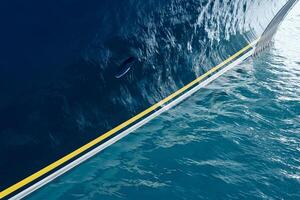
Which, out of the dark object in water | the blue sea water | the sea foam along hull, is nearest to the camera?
the sea foam along hull

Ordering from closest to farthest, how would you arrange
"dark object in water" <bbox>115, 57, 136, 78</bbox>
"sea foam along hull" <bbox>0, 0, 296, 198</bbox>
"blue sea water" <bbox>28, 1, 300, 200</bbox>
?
1. "sea foam along hull" <bbox>0, 0, 296, 198</bbox>
2. "blue sea water" <bbox>28, 1, 300, 200</bbox>
3. "dark object in water" <bbox>115, 57, 136, 78</bbox>

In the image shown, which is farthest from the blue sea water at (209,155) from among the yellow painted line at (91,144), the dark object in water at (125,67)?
→ the dark object in water at (125,67)

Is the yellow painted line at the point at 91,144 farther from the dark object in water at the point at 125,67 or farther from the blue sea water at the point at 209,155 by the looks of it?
the dark object in water at the point at 125,67

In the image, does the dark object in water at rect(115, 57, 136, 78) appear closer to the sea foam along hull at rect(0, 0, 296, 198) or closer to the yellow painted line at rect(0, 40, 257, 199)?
the sea foam along hull at rect(0, 0, 296, 198)

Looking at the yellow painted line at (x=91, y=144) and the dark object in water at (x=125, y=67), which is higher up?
the dark object in water at (x=125, y=67)

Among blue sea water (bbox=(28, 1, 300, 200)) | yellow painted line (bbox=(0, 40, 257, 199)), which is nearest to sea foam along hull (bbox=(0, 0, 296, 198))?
yellow painted line (bbox=(0, 40, 257, 199))

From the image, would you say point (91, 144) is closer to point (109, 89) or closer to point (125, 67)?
point (109, 89)
